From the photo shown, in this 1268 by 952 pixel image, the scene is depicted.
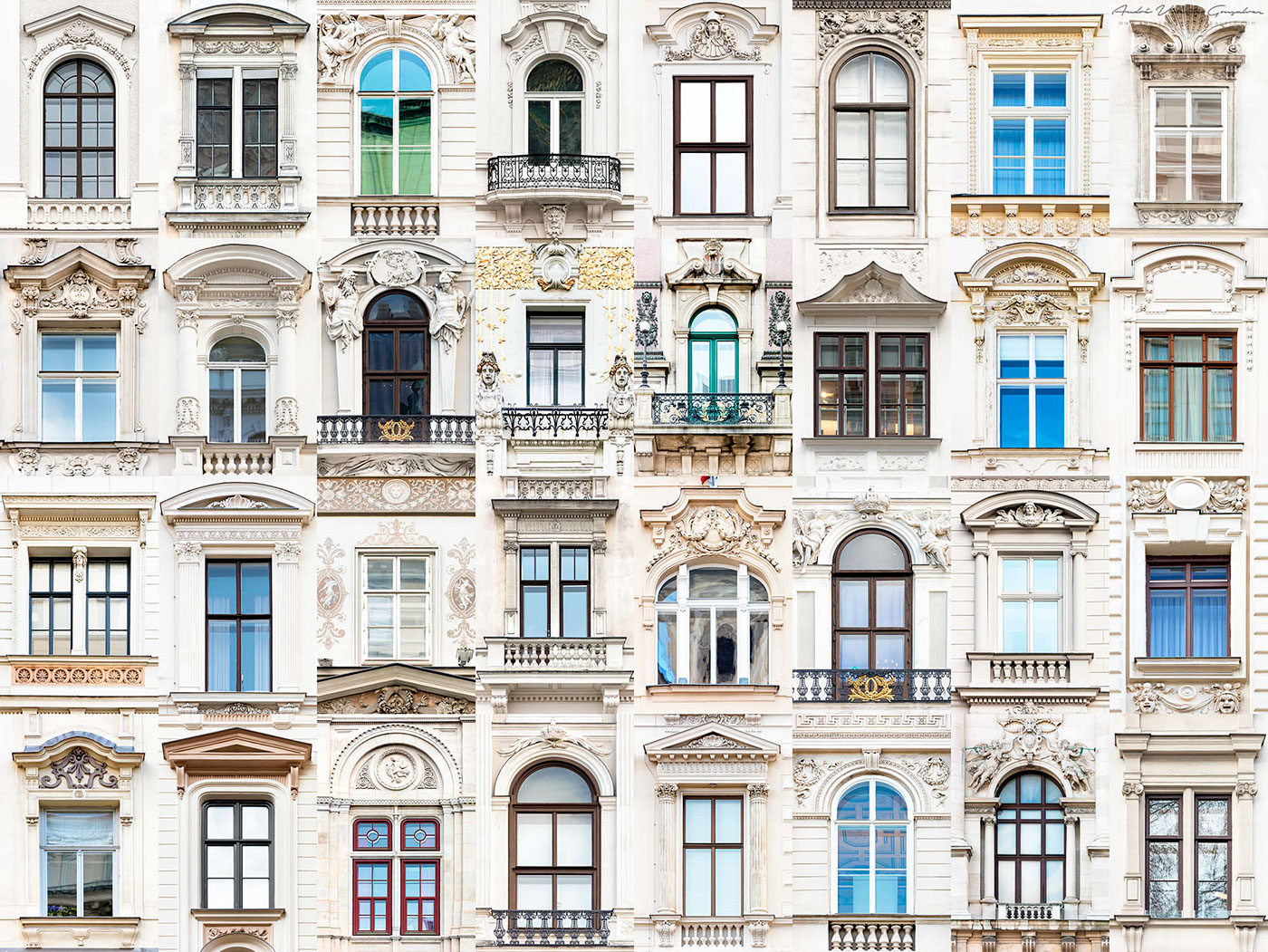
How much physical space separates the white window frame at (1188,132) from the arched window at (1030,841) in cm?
962

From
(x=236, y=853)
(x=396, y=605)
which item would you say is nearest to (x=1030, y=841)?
(x=396, y=605)

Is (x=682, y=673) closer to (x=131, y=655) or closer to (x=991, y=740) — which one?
(x=991, y=740)

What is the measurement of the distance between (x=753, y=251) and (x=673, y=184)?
1696mm

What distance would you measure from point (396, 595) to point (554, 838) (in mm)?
4561

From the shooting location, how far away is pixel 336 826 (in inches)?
1479

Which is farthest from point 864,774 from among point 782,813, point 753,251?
point 753,251

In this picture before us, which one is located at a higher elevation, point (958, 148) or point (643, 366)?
point (958, 148)

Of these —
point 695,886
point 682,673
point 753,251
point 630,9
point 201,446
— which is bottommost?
point 695,886

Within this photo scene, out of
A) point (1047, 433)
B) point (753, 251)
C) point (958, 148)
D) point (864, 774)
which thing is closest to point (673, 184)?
point (753, 251)

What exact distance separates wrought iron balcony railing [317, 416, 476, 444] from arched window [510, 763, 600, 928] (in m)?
5.43

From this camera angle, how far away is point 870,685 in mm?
37812

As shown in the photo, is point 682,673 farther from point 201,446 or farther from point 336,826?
point 201,446

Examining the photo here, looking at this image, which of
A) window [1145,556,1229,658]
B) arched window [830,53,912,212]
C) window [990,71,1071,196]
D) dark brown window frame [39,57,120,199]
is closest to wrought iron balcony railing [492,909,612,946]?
window [1145,556,1229,658]

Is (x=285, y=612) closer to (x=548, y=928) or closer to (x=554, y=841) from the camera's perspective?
(x=554, y=841)
